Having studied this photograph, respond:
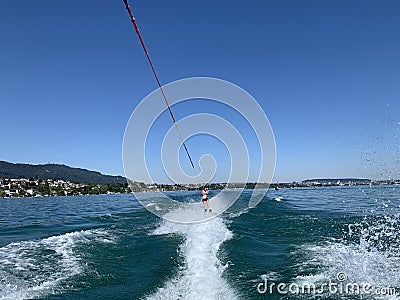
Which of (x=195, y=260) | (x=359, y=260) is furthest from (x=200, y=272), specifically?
(x=359, y=260)

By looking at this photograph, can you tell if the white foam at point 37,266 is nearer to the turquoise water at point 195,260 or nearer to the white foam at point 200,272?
Result: the turquoise water at point 195,260

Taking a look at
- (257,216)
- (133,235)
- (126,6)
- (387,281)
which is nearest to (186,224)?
(133,235)

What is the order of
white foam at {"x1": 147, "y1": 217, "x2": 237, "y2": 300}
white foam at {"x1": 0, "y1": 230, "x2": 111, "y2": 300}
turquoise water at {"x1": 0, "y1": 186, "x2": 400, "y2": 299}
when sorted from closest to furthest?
white foam at {"x1": 147, "y1": 217, "x2": 237, "y2": 300}
turquoise water at {"x1": 0, "y1": 186, "x2": 400, "y2": 299}
white foam at {"x1": 0, "y1": 230, "x2": 111, "y2": 300}

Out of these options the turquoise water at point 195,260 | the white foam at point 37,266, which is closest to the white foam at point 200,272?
the turquoise water at point 195,260

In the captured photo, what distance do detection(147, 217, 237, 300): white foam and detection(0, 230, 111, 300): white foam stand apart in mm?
3705

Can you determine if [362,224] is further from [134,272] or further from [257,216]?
[134,272]

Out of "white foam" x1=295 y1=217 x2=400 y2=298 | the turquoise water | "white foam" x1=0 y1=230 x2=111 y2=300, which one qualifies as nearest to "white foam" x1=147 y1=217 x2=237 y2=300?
the turquoise water

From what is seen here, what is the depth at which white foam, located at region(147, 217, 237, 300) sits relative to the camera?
8734 millimetres

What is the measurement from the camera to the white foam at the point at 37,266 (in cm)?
943

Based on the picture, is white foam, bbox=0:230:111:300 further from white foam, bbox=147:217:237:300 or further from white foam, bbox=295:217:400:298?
white foam, bbox=295:217:400:298

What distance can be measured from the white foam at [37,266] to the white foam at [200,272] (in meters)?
3.70

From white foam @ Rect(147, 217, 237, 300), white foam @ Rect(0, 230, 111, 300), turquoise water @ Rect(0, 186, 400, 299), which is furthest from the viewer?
white foam @ Rect(0, 230, 111, 300)

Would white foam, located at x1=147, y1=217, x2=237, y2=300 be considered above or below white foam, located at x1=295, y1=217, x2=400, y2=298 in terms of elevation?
below

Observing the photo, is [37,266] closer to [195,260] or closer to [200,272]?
[195,260]
